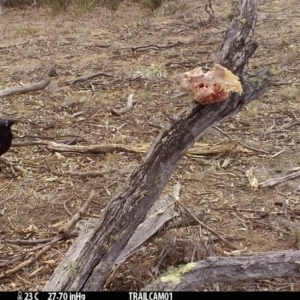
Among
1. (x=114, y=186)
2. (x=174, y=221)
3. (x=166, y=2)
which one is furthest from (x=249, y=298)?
(x=166, y=2)

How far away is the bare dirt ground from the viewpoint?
10.3 feet

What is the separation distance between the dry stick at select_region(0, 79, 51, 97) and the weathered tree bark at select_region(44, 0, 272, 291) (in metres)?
3.67

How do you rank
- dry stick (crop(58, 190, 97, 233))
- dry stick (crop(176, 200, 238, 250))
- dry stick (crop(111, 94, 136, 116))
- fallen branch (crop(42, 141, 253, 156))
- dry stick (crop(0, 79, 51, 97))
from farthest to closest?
dry stick (crop(0, 79, 51, 97))
dry stick (crop(111, 94, 136, 116))
fallen branch (crop(42, 141, 253, 156))
dry stick (crop(58, 190, 97, 233))
dry stick (crop(176, 200, 238, 250))

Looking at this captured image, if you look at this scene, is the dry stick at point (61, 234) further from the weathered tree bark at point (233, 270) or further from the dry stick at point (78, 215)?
the weathered tree bark at point (233, 270)

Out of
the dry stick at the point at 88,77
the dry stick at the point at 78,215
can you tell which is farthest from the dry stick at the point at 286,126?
the dry stick at the point at 88,77

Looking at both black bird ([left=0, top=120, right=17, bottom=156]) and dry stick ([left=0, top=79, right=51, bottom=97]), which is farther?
dry stick ([left=0, top=79, right=51, bottom=97])

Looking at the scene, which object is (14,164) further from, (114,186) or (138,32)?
(138,32)

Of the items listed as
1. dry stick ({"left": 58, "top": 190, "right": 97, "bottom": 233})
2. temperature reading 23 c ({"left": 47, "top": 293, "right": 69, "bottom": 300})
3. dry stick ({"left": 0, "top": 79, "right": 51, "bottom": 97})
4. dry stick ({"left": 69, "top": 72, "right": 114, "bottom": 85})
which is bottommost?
dry stick ({"left": 69, "top": 72, "right": 114, "bottom": 85})

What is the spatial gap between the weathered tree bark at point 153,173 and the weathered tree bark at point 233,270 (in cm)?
24

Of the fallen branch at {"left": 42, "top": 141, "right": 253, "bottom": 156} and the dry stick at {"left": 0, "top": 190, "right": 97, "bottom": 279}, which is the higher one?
the dry stick at {"left": 0, "top": 190, "right": 97, "bottom": 279}

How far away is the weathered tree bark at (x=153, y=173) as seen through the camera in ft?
7.54

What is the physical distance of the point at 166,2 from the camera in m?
10.0

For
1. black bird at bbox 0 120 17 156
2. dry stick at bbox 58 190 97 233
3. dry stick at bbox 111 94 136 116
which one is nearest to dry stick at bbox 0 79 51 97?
dry stick at bbox 111 94 136 116

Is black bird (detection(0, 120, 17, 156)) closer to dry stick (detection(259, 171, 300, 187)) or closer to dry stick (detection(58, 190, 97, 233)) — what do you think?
dry stick (detection(58, 190, 97, 233))
